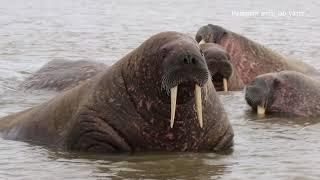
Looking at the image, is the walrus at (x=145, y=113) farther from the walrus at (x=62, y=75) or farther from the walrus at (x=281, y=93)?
the walrus at (x=62, y=75)

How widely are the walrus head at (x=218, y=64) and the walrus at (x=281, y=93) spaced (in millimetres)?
1394

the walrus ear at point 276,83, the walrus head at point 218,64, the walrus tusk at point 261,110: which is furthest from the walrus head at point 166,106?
the walrus head at point 218,64

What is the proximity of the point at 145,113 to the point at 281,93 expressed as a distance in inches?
132

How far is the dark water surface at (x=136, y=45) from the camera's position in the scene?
23.3 feet

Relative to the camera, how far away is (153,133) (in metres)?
7.64

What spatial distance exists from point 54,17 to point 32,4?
13.2ft

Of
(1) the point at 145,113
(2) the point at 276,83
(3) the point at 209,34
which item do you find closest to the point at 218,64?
(2) the point at 276,83

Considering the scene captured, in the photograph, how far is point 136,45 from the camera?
18.4 m

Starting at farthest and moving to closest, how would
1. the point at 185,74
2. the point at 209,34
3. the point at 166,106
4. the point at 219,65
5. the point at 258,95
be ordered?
the point at 209,34, the point at 219,65, the point at 258,95, the point at 166,106, the point at 185,74

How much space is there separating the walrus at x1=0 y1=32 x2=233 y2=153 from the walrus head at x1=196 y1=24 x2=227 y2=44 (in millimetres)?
5820

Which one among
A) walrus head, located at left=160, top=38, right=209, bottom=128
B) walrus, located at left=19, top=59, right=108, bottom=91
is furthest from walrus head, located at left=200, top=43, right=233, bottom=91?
walrus head, located at left=160, top=38, right=209, bottom=128

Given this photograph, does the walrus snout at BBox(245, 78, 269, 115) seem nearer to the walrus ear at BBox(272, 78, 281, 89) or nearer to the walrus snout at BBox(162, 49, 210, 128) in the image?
the walrus ear at BBox(272, 78, 281, 89)

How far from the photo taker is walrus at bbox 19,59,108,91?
12.4 m

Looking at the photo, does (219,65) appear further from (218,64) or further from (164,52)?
(164,52)
